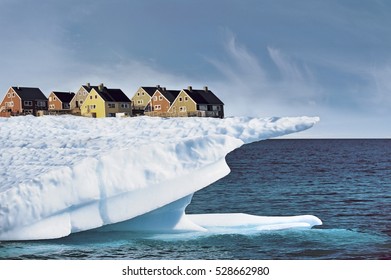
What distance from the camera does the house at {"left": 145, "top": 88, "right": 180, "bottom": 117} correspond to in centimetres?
1131

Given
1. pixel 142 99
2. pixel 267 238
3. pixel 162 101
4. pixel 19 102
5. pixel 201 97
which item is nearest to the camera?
pixel 267 238

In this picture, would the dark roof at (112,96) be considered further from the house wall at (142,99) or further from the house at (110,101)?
the house wall at (142,99)

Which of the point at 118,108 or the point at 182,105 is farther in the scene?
the point at 182,105

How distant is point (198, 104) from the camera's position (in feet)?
37.2

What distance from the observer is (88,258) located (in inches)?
281

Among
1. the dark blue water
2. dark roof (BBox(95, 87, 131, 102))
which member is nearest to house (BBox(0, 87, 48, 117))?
dark roof (BBox(95, 87, 131, 102))

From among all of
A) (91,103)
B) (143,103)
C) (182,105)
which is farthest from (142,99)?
(91,103)

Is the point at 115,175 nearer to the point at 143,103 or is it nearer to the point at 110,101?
the point at 110,101

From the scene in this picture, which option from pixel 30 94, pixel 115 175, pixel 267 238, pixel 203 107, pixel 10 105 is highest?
pixel 30 94

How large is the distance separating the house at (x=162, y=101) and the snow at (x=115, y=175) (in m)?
3.27

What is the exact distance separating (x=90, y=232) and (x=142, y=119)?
1.49 metres

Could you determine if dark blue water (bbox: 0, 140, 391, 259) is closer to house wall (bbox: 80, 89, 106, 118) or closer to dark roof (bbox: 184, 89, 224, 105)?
dark roof (bbox: 184, 89, 224, 105)

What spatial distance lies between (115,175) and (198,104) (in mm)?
4253

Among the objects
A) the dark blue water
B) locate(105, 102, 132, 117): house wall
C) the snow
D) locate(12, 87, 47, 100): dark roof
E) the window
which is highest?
Answer: locate(12, 87, 47, 100): dark roof
